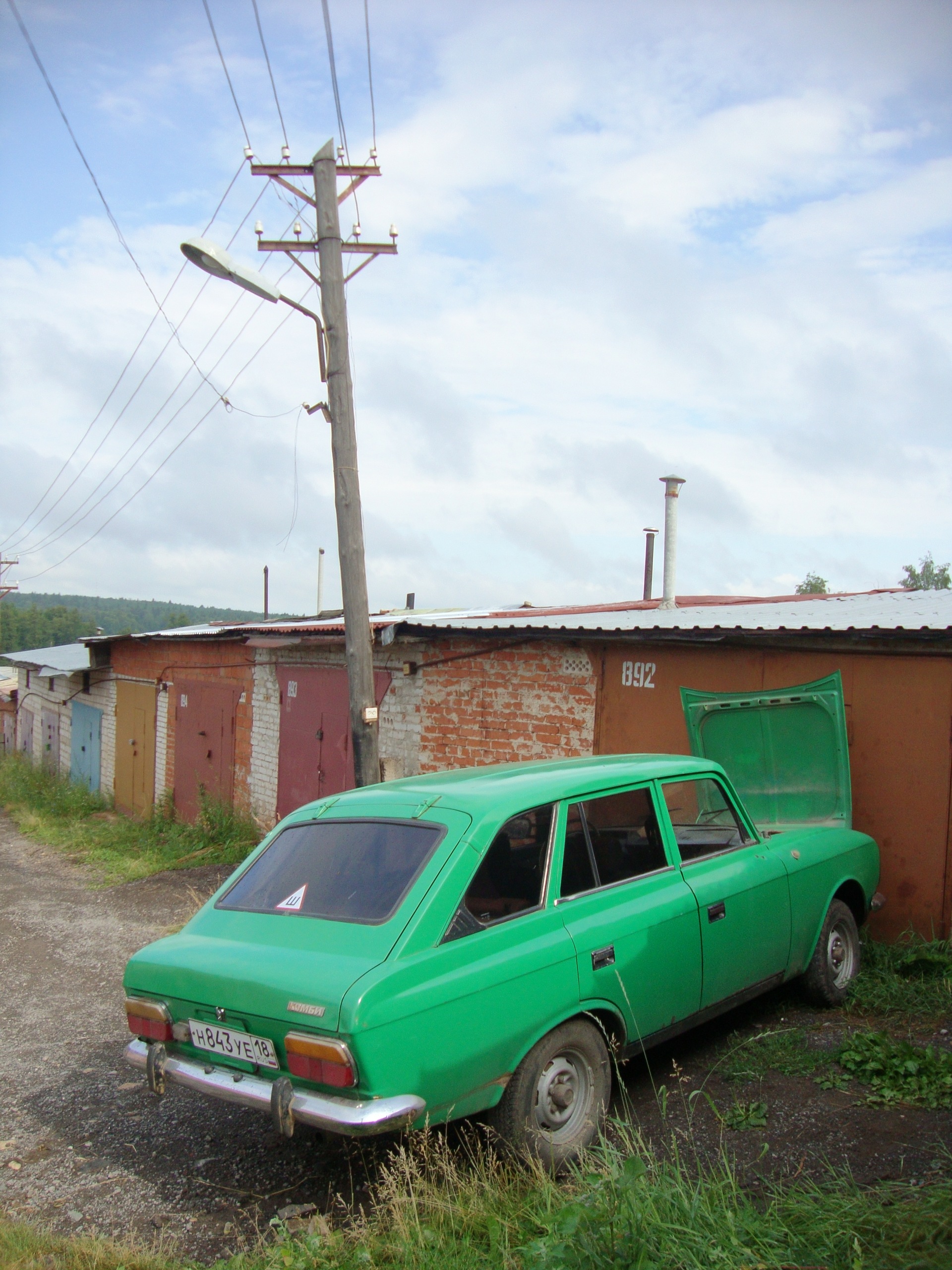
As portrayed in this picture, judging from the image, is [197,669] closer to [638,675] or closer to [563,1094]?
[638,675]

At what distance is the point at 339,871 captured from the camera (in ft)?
12.8

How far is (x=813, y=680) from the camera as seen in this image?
638 cm

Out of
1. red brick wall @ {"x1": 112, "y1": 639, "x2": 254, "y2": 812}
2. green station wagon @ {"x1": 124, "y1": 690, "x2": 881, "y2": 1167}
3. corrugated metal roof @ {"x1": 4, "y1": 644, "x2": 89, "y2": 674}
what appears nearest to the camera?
green station wagon @ {"x1": 124, "y1": 690, "x2": 881, "y2": 1167}

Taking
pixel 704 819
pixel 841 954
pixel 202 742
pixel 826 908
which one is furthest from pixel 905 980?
pixel 202 742

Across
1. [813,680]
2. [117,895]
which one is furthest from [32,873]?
[813,680]

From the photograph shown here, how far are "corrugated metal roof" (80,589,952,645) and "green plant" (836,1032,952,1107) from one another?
2.34m

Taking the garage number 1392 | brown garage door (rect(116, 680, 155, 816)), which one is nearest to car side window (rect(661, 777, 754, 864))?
the garage number 1392

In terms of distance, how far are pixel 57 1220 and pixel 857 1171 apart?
297cm

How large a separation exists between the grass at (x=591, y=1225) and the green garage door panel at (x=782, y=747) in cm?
294

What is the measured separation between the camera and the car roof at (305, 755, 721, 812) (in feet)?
12.9

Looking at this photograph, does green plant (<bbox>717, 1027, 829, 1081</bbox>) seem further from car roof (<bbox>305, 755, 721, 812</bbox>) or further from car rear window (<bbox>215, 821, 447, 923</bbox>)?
car rear window (<bbox>215, 821, 447, 923</bbox>)

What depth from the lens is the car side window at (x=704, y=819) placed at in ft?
15.4

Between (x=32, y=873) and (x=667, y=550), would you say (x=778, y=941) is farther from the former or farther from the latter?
(x=32, y=873)

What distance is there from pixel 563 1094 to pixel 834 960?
2.39 m
